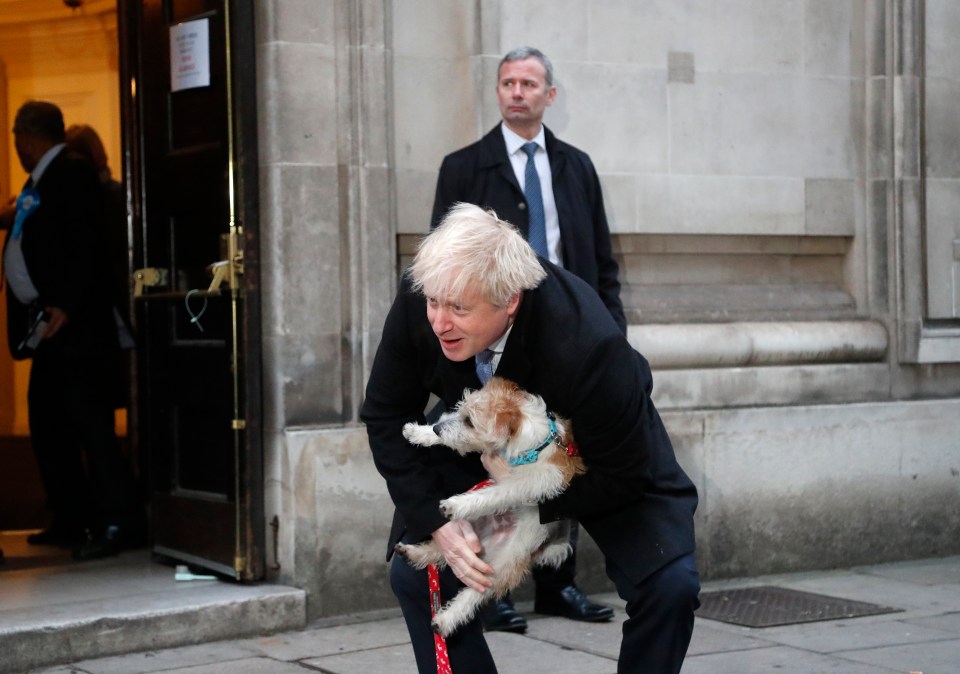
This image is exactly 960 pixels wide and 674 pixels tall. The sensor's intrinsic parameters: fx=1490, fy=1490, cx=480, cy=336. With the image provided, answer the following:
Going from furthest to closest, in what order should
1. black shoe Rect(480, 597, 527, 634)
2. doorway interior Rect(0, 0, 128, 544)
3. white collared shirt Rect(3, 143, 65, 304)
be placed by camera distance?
1. doorway interior Rect(0, 0, 128, 544)
2. white collared shirt Rect(3, 143, 65, 304)
3. black shoe Rect(480, 597, 527, 634)

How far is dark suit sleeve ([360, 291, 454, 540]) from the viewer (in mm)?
3637

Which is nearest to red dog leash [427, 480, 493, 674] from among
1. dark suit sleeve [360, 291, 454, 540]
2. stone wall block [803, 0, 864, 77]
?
dark suit sleeve [360, 291, 454, 540]

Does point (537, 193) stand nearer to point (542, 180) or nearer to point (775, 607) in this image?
point (542, 180)

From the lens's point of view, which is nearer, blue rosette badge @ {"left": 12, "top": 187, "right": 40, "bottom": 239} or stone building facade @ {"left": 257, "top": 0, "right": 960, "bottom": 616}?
stone building facade @ {"left": 257, "top": 0, "right": 960, "bottom": 616}

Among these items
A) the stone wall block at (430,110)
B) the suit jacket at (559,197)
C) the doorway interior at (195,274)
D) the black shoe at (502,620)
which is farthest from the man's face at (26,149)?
the black shoe at (502,620)

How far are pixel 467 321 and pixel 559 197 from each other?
2613 mm

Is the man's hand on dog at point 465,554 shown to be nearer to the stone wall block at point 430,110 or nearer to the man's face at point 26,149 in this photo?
the stone wall block at point 430,110

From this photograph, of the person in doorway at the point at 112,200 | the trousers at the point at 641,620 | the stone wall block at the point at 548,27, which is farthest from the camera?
the person in doorway at the point at 112,200

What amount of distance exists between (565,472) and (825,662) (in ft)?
7.29

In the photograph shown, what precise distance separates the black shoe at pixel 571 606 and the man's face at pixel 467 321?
8.85ft

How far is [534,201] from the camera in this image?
590 cm

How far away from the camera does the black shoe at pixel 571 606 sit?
5.93 metres

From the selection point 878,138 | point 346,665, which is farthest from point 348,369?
point 878,138

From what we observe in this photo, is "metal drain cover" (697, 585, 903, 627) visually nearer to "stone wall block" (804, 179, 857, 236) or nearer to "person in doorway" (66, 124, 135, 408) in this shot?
"stone wall block" (804, 179, 857, 236)
